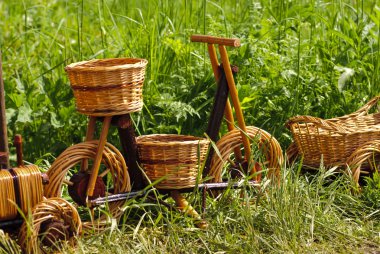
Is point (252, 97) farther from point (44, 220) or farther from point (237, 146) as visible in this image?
point (44, 220)

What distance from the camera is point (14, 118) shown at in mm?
4734

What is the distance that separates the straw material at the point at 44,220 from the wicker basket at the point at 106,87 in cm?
A: 45

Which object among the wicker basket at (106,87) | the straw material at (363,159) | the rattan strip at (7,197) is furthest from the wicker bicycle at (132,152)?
the straw material at (363,159)

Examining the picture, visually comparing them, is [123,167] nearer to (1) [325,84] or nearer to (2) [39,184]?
(2) [39,184]

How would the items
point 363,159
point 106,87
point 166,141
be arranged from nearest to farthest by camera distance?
1. point 106,87
2. point 166,141
3. point 363,159

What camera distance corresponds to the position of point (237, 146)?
168 inches

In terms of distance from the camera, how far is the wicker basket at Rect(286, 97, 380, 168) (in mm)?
4504

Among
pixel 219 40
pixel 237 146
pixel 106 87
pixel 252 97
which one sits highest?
pixel 219 40

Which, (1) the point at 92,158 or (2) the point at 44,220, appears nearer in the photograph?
(2) the point at 44,220

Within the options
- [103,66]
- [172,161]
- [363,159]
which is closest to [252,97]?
[363,159]

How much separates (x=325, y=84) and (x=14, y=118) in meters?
1.83

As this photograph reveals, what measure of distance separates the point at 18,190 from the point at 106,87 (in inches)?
23.1

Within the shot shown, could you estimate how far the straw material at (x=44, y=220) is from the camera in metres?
3.42

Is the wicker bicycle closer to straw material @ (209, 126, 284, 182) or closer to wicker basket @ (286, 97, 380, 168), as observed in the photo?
straw material @ (209, 126, 284, 182)
